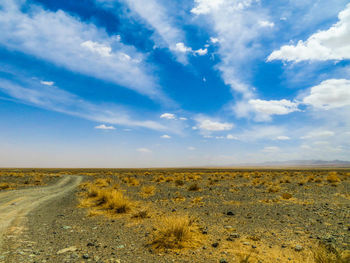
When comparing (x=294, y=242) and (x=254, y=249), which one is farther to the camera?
(x=294, y=242)

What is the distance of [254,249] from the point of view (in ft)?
17.1

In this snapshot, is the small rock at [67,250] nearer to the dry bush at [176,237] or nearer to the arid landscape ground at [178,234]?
the arid landscape ground at [178,234]

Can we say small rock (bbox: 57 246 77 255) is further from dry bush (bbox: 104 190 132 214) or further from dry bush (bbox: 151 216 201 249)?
dry bush (bbox: 104 190 132 214)

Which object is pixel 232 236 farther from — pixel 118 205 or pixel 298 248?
pixel 118 205

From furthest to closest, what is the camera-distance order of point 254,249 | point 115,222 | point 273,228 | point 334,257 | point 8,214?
point 8,214, point 115,222, point 273,228, point 254,249, point 334,257

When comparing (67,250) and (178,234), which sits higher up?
(178,234)

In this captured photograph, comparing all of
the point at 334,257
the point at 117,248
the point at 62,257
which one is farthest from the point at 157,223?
the point at 334,257

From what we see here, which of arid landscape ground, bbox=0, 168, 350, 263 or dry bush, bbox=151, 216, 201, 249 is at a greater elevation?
dry bush, bbox=151, 216, 201, 249

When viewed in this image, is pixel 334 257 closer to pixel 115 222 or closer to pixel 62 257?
pixel 62 257

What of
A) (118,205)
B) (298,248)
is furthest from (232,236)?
(118,205)

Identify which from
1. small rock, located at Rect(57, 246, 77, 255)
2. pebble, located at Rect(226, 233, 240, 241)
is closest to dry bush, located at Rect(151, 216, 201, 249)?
pebble, located at Rect(226, 233, 240, 241)

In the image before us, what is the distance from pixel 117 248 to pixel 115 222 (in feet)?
9.15

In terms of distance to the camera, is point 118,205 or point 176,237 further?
point 118,205

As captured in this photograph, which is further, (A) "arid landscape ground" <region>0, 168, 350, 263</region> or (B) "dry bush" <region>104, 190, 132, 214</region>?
(B) "dry bush" <region>104, 190, 132, 214</region>
